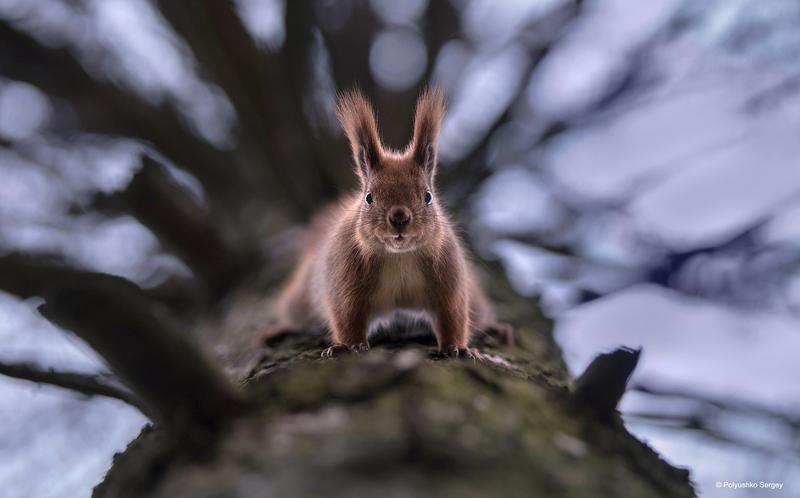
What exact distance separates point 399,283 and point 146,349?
75 centimetres

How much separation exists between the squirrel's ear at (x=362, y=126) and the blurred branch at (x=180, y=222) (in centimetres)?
59

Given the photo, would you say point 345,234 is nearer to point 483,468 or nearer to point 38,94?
point 483,468

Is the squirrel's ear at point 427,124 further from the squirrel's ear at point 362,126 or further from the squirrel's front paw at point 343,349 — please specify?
the squirrel's front paw at point 343,349

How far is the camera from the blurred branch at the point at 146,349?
28.4 inches

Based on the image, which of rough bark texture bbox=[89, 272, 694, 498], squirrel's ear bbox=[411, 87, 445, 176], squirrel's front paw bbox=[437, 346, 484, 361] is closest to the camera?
rough bark texture bbox=[89, 272, 694, 498]

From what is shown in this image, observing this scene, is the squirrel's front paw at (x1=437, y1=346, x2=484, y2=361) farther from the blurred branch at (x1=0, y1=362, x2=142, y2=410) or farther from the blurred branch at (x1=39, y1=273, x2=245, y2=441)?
the blurred branch at (x1=0, y1=362, x2=142, y2=410)

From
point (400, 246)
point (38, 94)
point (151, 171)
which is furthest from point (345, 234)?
point (38, 94)

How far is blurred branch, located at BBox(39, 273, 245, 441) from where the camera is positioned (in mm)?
721

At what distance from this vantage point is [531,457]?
717mm

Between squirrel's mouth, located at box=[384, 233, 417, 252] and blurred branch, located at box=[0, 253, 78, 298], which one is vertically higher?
blurred branch, located at box=[0, 253, 78, 298]

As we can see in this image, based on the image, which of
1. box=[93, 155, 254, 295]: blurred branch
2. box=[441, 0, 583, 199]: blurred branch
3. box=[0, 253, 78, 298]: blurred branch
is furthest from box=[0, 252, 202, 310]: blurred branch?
box=[441, 0, 583, 199]: blurred branch

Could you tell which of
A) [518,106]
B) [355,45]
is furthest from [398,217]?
[355,45]

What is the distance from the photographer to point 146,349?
0.72m

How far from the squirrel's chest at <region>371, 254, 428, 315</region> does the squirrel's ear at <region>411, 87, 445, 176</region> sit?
0.89 ft
